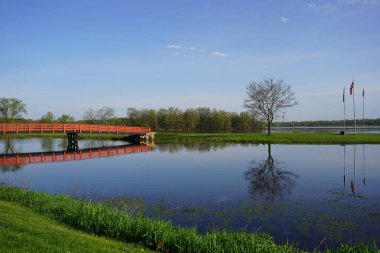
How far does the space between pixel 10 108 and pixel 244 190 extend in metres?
94.3

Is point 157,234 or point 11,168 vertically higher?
point 157,234

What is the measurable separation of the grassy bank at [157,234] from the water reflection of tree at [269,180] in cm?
687

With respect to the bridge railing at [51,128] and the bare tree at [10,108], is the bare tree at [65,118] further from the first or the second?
the bridge railing at [51,128]

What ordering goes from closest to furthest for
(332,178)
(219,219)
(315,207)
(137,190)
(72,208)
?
(72,208), (219,219), (315,207), (137,190), (332,178)

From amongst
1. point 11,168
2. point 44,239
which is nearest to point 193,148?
point 11,168

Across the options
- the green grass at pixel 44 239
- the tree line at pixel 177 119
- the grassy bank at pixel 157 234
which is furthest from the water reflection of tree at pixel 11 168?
the tree line at pixel 177 119

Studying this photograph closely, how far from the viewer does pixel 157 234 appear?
938cm

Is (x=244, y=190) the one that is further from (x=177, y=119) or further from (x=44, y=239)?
(x=177, y=119)

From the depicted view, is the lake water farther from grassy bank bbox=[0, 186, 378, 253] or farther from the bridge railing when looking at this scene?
the bridge railing

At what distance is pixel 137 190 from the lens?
18.0 m

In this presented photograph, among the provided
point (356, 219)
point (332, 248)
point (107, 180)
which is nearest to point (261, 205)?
point (356, 219)

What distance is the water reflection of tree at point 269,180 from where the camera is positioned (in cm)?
1711

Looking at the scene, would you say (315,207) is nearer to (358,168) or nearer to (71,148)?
(358,168)

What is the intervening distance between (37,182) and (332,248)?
16.6 metres
